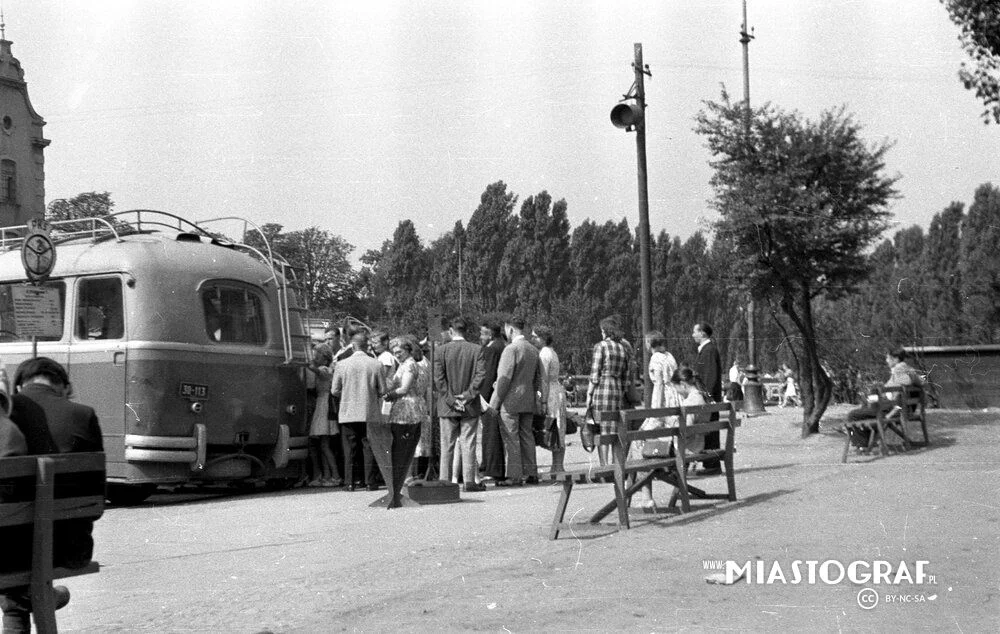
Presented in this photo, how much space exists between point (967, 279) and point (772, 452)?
29.9m

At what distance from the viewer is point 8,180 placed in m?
51.3

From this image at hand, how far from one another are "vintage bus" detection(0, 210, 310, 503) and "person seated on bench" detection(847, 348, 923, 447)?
22.6ft

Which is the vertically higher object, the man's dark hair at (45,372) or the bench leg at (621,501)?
the man's dark hair at (45,372)

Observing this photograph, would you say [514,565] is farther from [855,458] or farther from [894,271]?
[894,271]

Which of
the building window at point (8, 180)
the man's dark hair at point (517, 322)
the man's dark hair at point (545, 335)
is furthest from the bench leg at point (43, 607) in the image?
the building window at point (8, 180)

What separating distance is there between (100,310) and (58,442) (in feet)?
25.5

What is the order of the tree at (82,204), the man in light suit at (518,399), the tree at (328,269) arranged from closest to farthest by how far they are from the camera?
the man in light suit at (518,399) → the tree at (82,204) → the tree at (328,269)

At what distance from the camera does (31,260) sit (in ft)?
42.8

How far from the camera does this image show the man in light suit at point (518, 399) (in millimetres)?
13344

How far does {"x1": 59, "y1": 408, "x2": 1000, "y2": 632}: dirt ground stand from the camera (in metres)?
6.50

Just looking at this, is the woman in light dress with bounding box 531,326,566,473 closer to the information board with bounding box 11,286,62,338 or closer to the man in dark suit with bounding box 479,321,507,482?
the man in dark suit with bounding box 479,321,507,482

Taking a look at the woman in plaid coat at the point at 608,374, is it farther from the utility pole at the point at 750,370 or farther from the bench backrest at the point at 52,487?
the utility pole at the point at 750,370

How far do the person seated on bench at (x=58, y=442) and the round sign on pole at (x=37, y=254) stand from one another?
7.21 meters

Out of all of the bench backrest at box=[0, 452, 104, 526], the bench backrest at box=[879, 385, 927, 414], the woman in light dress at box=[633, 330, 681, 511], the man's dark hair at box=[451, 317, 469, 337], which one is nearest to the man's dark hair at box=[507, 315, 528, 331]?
the man's dark hair at box=[451, 317, 469, 337]
